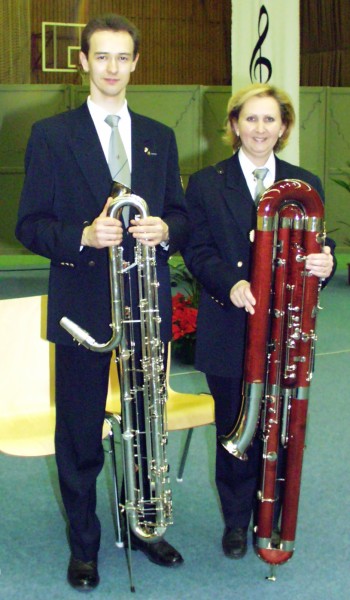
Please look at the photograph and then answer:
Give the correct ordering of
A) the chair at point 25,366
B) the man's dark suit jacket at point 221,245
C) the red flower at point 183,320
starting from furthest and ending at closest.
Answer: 1. the red flower at point 183,320
2. the chair at point 25,366
3. the man's dark suit jacket at point 221,245

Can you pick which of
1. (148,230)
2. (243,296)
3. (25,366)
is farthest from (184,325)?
(148,230)

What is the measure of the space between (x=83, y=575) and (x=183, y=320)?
10.6ft

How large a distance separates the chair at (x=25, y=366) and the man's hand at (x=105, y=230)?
1203 mm

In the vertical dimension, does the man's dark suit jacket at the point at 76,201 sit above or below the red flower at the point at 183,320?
above

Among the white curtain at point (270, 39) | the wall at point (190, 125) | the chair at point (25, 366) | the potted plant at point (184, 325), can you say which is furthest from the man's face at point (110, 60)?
the wall at point (190, 125)

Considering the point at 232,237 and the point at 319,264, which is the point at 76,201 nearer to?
the point at 232,237

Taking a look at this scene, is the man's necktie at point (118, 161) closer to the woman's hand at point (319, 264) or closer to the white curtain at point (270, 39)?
the woman's hand at point (319, 264)

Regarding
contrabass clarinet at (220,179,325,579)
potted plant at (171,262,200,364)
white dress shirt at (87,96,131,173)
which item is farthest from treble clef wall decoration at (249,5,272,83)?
contrabass clarinet at (220,179,325,579)

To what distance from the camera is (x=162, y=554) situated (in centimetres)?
307

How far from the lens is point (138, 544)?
315 centimetres

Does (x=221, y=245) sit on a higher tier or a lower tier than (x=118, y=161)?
lower

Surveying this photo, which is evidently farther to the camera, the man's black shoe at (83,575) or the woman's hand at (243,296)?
the man's black shoe at (83,575)

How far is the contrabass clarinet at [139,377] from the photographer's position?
2.52 metres

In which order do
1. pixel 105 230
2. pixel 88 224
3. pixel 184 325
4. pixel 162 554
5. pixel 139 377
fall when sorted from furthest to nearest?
pixel 184 325, pixel 162 554, pixel 139 377, pixel 88 224, pixel 105 230
